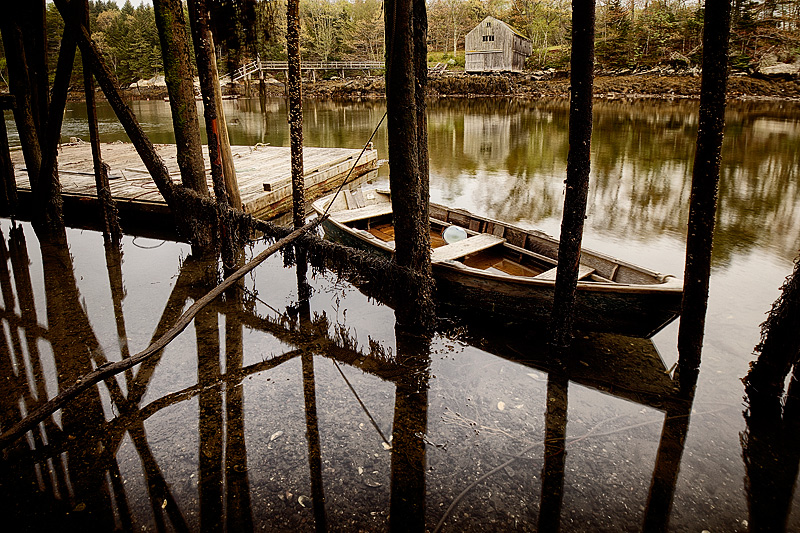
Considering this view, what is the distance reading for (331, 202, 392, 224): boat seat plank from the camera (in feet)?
28.1

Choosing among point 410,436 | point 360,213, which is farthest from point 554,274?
point 360,213

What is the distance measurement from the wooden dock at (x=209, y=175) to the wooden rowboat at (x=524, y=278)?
309 centimetres

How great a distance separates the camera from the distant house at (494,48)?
4981 centimetres

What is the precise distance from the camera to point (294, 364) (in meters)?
5.65

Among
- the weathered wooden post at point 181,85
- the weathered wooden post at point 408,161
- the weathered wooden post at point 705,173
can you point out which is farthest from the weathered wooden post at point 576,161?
the weathered wooden post at point 181,85

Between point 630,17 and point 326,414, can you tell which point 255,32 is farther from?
point 630,17

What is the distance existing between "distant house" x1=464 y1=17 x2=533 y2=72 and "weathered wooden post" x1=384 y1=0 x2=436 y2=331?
4999 cm

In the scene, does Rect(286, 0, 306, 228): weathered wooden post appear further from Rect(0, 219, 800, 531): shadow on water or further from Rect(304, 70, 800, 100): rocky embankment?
Rect(304, 70, 800, 100): rocky embankment

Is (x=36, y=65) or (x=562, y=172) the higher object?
(x=36, y=65)

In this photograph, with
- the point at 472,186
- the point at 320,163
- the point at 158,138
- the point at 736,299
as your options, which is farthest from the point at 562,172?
the point at 158,138

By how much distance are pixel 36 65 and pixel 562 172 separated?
1597 centimetres

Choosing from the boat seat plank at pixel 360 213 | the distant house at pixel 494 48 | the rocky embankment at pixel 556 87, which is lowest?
the boat seat plank at pixel 360 213

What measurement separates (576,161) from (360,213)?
477cm

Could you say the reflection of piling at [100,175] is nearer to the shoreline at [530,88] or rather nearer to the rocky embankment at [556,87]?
the shoreline at [530,88]
